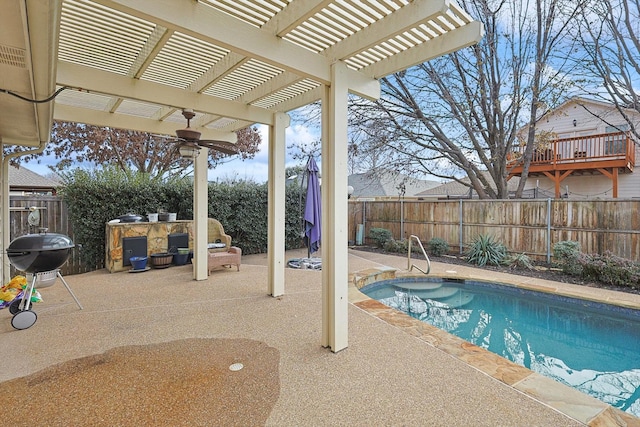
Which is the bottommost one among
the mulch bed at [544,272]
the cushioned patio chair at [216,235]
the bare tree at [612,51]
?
the mulch bed at [544,272]

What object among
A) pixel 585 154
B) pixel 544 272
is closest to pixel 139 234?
pixel 544 272

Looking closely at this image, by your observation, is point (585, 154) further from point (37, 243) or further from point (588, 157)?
point (37, 243)

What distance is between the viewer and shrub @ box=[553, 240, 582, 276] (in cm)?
658

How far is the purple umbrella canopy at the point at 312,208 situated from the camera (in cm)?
651

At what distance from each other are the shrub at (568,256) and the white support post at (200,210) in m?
7.29

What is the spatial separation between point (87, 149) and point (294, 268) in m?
11.9

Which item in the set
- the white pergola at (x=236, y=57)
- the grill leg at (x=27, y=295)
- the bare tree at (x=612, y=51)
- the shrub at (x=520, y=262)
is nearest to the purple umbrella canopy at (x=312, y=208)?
the white pergola at (x=236, y=57)

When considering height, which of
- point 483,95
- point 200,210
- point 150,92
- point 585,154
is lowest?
point 200,210

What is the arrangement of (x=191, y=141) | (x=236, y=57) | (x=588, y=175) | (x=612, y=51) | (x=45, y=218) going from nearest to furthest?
1. (x=236, y=57)
2. (x=191, y=141)
3. (x=45, y=218)
4. (x=612, y=51)
5. (x=588, y=175)

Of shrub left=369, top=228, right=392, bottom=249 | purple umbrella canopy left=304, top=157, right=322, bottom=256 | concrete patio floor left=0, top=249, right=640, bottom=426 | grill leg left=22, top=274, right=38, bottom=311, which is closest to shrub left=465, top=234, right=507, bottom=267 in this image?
concrete patio floor left=0, top=249, right=640, bottom=426

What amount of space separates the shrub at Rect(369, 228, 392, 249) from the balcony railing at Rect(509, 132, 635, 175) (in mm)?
4831

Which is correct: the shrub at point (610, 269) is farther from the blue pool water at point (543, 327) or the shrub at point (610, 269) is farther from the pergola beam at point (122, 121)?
the pergola beam at point (122, 121)

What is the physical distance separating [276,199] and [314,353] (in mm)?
A: 2326

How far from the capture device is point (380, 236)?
10.8 metres
